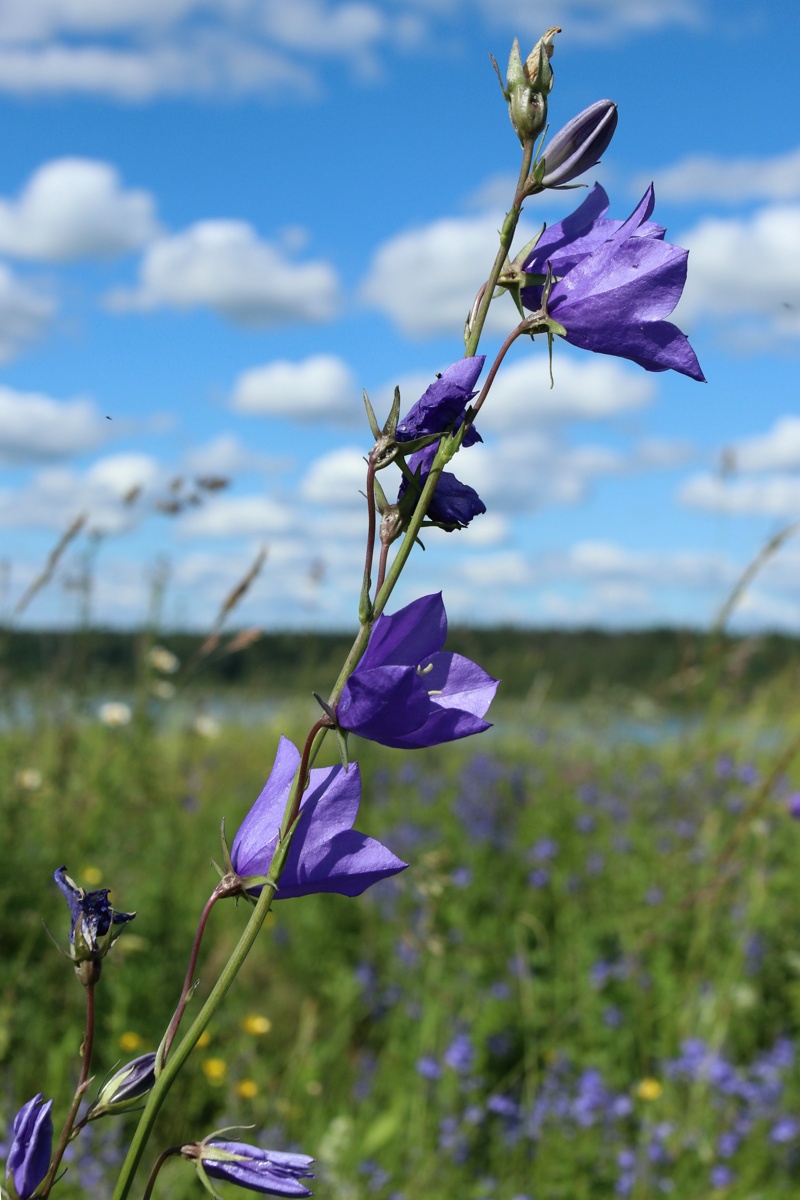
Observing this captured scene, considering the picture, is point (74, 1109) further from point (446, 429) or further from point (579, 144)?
point (579, 144)

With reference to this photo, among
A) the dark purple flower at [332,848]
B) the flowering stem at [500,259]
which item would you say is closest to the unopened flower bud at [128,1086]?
the dark purple flower at [332,848]

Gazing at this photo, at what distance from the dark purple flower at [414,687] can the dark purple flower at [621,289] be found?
30cm

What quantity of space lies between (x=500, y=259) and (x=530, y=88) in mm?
161

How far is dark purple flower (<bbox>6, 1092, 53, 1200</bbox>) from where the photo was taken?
82 centimetres

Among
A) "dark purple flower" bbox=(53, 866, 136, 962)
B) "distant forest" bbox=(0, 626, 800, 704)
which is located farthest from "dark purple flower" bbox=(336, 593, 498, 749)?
"distant forest" bbox=(0, 626, 800, 704)

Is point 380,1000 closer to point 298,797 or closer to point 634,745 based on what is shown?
point 298,797

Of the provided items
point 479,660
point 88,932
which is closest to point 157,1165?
point 88,932

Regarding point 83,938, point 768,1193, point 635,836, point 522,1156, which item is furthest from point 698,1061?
point 83,938

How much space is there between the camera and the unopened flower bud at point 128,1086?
32.5 inches

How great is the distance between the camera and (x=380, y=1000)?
4.05 meters

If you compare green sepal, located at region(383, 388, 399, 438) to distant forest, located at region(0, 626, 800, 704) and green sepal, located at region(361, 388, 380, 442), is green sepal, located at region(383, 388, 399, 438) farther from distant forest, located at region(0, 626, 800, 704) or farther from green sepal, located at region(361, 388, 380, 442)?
distant forest, located at region(0, 626, 800, 704)

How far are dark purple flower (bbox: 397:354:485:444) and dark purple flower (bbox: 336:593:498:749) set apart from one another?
0.45 feet

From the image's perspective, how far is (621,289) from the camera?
96cm

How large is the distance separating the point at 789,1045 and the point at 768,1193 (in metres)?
0.77
